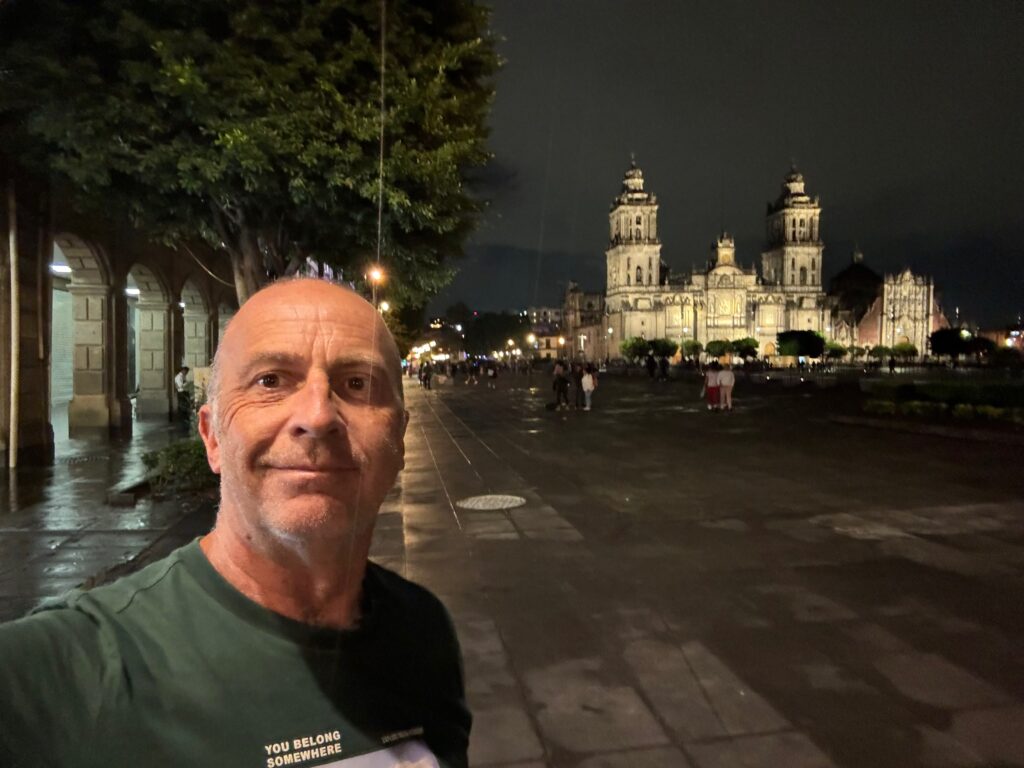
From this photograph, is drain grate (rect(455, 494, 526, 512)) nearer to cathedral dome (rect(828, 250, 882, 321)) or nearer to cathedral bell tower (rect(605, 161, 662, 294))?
cathedral bell tower (rect(605, 161, 662, 294))

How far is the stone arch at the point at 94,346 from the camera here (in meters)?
17.2

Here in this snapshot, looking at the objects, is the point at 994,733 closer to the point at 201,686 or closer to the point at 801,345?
the point at 201,686

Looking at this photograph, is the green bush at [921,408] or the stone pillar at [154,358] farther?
the stone pillar at [154,358]

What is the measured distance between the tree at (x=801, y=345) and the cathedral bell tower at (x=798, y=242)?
54.2 metres

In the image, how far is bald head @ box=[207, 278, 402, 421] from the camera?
1364mm

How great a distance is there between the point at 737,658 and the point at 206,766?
4.06m

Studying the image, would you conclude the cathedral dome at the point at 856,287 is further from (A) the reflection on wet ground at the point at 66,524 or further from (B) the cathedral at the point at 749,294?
(A) the reflection on wet ground at the point at 66,524

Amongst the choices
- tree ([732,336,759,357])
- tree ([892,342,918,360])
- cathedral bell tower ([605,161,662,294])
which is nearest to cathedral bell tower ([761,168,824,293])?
cathedral bell tower ([605,161,662,294])

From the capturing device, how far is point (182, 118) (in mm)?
9500

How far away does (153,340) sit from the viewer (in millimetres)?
21188

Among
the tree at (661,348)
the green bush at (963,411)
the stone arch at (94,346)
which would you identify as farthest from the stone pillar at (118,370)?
the tree at (661,348)

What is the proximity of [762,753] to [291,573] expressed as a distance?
3.01 m

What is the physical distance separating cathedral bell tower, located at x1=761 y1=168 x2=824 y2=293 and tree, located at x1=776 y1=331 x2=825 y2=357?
54229 millimetres

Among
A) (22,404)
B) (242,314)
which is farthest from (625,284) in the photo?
(242,314)
